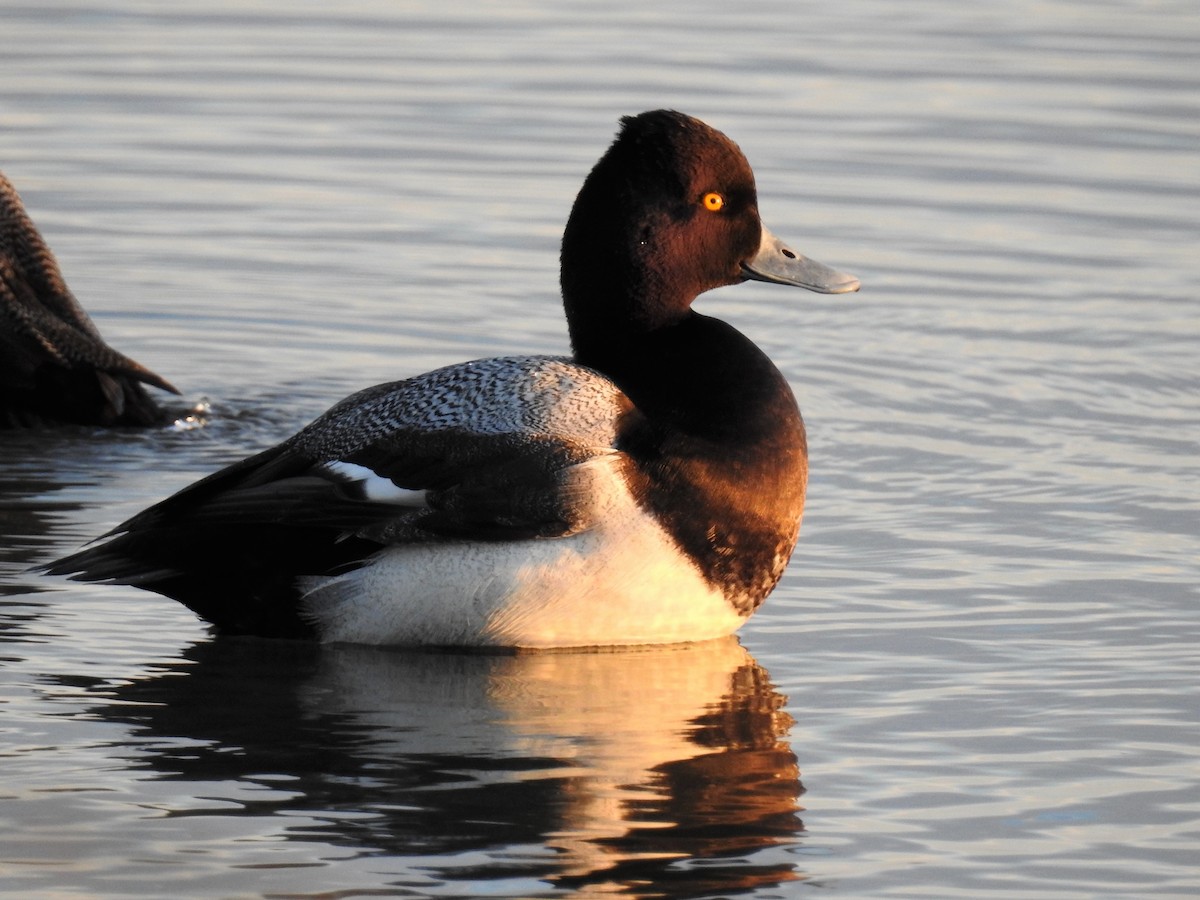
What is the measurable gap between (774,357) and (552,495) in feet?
12.9

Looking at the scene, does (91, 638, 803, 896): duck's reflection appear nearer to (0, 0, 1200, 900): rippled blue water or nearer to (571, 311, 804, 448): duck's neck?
(0, 0, 1200, 900): rippled blue water

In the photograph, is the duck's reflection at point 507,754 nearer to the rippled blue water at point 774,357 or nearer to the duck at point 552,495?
the rippled blue water at point 774,357

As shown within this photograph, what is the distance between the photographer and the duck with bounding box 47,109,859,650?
6.23 meters

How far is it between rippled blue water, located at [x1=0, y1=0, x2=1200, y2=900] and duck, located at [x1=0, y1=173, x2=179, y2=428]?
16cm

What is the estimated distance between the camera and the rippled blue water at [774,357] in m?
5.22

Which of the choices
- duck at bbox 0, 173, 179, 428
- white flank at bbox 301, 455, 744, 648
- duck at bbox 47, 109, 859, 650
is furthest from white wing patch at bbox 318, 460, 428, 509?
duck at bbox 0, 173, 179, 428

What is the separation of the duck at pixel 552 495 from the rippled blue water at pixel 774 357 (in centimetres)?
19

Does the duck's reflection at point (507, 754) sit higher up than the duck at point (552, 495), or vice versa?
the duck at point (552, 495)

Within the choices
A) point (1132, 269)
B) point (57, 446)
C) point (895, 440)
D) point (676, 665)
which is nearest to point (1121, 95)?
point (1132, 269)

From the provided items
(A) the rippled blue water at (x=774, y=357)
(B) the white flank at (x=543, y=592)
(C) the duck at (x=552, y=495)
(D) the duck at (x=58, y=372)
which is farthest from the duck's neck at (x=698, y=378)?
(D) the duck at (x=58, y=372)

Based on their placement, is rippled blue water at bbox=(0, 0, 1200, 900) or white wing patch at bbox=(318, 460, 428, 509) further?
white wing patch at bbox=(318, 460, 428, 509)

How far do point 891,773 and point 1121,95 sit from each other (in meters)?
10.1

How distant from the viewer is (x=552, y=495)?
20.2ft

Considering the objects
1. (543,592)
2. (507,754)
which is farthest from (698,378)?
(507,754)
